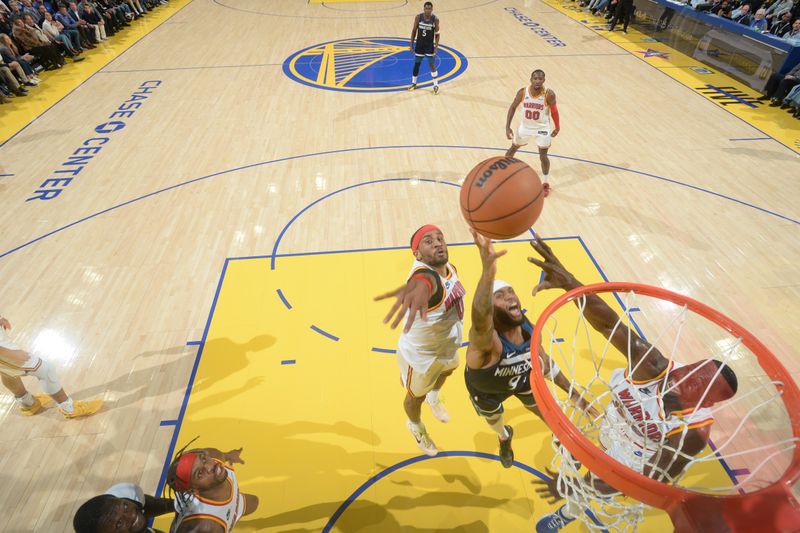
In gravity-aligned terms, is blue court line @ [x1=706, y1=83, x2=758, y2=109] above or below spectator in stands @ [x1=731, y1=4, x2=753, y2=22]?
below

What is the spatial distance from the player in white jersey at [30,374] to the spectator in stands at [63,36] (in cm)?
1073

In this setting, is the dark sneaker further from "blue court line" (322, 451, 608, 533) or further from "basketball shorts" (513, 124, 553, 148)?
"basketball shorts" (513, 124, 553, 148)

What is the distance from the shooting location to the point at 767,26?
10.7m

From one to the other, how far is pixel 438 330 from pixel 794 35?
37.2ft

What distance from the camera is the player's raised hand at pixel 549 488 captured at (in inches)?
130

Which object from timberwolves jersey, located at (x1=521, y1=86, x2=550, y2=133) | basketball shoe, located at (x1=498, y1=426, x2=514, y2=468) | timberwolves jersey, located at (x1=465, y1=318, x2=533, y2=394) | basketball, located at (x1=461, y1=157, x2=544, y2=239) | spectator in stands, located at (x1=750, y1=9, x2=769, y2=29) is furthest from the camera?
spectator in stands, located at (x1=750, y1=9, x2=769, y2=29)

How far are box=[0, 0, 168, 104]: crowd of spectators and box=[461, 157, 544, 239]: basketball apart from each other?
11.0 m

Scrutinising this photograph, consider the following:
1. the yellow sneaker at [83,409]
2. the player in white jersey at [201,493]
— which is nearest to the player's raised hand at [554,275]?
the player in white jersey at [201,493]

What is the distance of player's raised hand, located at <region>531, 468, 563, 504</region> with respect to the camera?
3303 mm

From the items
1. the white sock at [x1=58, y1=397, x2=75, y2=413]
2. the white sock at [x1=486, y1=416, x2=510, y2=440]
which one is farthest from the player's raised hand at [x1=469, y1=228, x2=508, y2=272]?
the white sock at [x1=58, y1=397, x2=75, y2=413]

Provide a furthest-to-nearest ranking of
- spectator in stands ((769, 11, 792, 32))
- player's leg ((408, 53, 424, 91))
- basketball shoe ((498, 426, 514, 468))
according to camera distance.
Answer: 1. spectator in stands ((769, 11, 792, 32))
2. player's leg ((408, 53, 424, 91))
3. basketball shoe ((498, 426, 514, 468))

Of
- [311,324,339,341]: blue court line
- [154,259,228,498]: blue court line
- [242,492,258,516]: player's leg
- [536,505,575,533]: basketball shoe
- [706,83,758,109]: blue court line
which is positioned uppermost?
[706,83,758,109]: blue court line

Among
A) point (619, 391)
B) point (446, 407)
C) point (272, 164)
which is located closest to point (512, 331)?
point (619, 391)

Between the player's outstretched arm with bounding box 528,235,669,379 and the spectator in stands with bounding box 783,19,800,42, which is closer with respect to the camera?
the player's outstretched arm with bounding box 528,235,669,379
